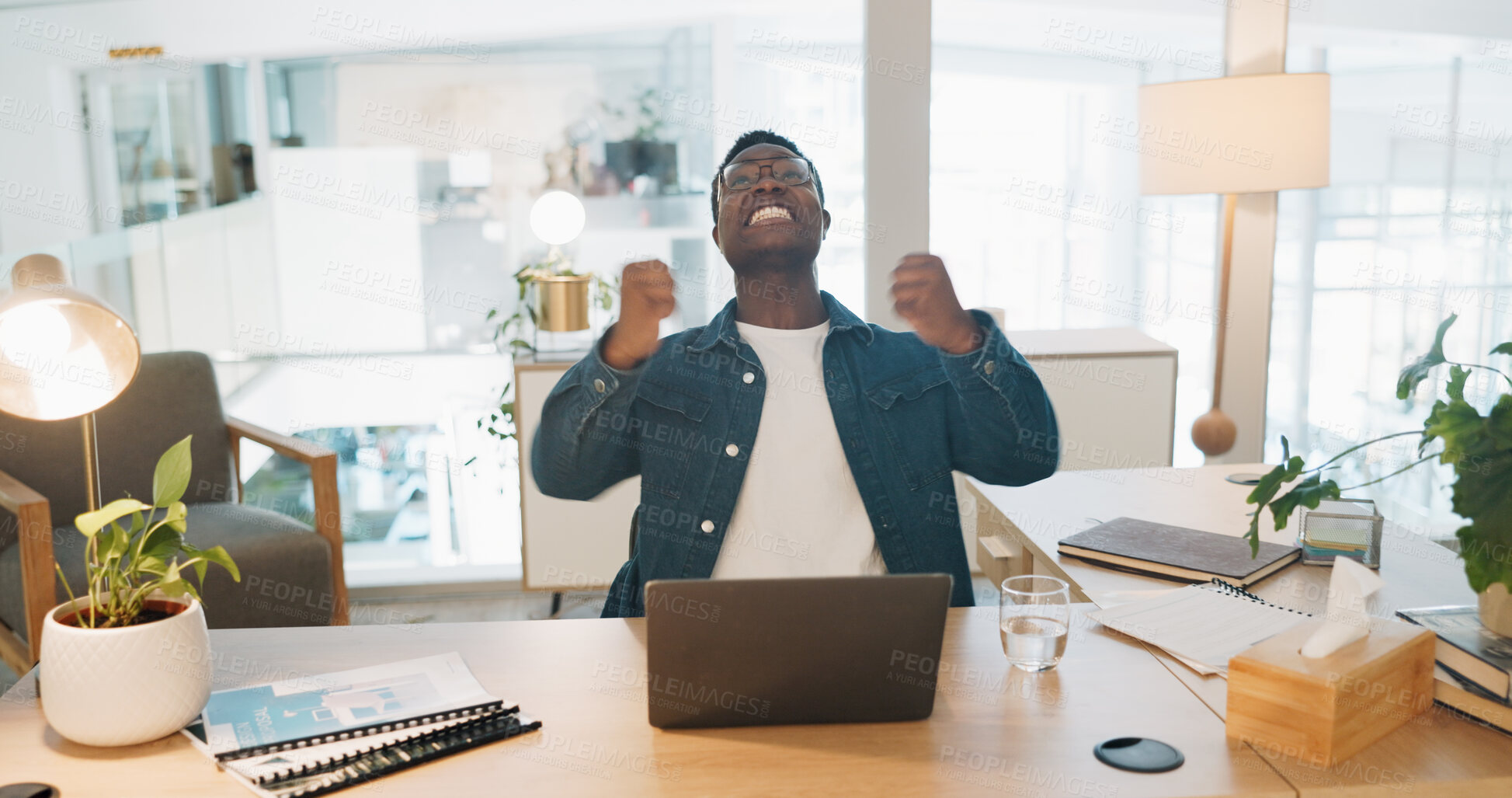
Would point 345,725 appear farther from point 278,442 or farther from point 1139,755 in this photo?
point 278,442

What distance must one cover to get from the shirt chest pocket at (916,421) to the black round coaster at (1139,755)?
2.21ft

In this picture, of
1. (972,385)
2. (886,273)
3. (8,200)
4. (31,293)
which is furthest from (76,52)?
(972,385)

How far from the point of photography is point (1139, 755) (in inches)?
45.3

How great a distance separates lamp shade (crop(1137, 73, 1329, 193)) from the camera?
285 centimetres

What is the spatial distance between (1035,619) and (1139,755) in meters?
0.22

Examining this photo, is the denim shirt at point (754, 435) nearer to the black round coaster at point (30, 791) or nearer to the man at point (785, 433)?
the man at point (785, 433)

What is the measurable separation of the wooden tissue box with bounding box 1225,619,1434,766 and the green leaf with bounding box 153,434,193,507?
1.07 m

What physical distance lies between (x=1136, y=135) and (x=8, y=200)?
3.12 meters

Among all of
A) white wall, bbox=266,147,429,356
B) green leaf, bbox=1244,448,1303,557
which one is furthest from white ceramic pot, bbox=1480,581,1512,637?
white wall, bbox=266,147,429,356

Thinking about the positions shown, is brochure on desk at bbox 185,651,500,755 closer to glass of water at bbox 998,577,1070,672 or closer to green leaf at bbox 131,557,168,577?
green leaf at bbox 131,557,168,577

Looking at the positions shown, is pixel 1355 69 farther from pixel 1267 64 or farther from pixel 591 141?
pixel 591 141

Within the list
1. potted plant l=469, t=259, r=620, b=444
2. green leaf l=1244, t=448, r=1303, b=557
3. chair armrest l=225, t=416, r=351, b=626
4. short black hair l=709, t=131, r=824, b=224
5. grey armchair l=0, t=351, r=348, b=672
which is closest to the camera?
green leaf l=1244, t=448, r=1303, b=557

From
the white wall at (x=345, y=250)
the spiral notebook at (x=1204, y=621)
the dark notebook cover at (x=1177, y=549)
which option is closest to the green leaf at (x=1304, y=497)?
the spiral notebook at (x=1204, y=621)

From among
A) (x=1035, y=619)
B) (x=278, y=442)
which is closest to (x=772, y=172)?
(x=1035, y=619)
